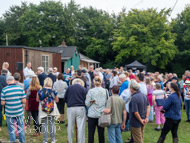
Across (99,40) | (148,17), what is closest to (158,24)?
(148,17)

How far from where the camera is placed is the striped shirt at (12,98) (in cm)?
511

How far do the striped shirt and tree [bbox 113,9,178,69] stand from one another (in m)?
32.1

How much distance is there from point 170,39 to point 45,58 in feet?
93.9

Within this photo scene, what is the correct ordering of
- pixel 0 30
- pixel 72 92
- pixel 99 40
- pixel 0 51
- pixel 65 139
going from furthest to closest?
1. pixel 0 30
2. pixel 99 40
3. pixel 0 51
4. pixel 65 139
5. pixel 72 92

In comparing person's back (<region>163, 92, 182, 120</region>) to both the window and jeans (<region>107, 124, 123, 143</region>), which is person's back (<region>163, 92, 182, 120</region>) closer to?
jeans (<region>107, 124, 123, 143</region>)

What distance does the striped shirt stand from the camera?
5113 millimetres

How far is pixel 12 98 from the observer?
5129mm

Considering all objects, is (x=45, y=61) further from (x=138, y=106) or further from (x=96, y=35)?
(x=96, y=35)

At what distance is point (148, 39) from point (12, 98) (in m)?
34.3

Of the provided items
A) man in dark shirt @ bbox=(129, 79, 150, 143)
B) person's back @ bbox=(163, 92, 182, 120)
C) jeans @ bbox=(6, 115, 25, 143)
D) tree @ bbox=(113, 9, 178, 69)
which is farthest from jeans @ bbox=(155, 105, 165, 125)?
tree @ bbox=(113, 9, 178, 69)

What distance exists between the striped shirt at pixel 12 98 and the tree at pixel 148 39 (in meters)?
32.1

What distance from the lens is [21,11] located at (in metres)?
49.6

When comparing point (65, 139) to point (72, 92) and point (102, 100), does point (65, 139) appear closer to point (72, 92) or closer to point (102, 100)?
point (72, 92)

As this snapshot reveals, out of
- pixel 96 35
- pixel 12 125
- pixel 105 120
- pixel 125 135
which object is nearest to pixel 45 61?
pixel 125 135
